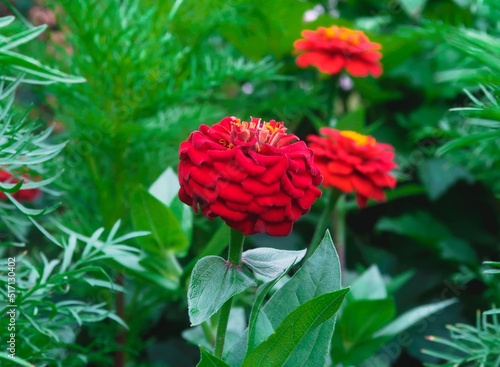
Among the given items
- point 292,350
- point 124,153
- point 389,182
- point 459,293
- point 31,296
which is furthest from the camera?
point 459,293

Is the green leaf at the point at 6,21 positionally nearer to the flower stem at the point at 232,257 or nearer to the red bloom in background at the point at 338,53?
the flower stem at the point at 232,257

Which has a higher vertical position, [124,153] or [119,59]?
[119,59]

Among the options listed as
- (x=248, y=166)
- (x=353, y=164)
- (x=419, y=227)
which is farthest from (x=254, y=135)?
(x=419, y=227)

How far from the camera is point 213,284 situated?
470 millimetres

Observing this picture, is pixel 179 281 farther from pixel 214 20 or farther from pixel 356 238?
pixel 356 238

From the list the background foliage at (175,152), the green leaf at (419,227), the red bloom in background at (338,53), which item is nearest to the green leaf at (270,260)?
the background foliage at (175,152)

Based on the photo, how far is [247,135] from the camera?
1.54 ft

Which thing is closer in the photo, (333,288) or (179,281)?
(333,288)

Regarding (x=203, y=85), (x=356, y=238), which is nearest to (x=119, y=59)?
(x=203, y=85)

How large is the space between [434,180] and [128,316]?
25.0 inches

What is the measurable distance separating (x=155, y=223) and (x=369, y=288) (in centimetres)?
31

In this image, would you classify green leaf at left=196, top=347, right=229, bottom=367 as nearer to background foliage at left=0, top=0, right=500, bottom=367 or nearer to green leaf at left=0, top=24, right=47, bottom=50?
background foliage at left=0, top=0, right=500, bottom=367

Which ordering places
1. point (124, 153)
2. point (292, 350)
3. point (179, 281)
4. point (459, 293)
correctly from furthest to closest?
point (459, 293)
point (124, 153)
point (179, 281)
point (292, 350)

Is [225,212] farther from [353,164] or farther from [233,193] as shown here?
[353,164]
